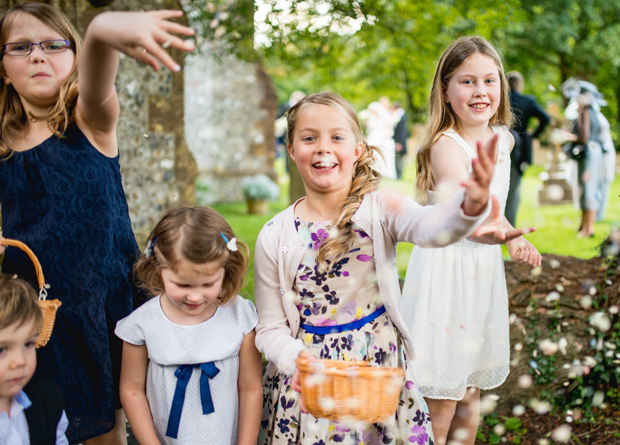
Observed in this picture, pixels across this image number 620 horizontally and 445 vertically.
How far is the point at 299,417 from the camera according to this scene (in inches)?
71.3

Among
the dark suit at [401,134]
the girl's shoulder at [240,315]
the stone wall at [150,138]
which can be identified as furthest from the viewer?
the dark suit at [401,134]

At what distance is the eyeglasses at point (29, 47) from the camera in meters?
1.75

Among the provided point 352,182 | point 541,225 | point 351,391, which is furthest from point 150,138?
point 541,225

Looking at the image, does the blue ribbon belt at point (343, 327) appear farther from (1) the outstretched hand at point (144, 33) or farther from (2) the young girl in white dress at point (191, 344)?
(1) the outstretched hand at point (144, 33)

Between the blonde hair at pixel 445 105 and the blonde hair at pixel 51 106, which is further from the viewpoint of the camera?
the blonde hair at pixel 445 105

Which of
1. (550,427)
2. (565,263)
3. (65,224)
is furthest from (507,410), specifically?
(65,224)

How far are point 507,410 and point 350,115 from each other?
6.49 feet

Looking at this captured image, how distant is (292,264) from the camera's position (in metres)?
1.80

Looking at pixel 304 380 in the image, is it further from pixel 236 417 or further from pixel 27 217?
pixel 27 217

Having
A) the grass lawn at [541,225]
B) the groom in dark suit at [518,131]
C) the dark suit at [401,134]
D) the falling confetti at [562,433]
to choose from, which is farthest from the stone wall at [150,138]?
the dark suit at [401,134]

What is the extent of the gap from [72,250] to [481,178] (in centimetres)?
129

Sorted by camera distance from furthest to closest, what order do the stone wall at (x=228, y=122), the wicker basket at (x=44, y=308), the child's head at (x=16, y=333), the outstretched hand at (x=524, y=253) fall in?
the stone wall at (x=228, y=122), the outstretched hand at (x=524, y=253), the wicker basket at (x=44, y=308), the child's head at (x=16, y=333)

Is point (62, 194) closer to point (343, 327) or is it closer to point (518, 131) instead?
point (343, 327)

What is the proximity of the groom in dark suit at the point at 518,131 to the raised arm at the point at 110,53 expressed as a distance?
5157 mm
